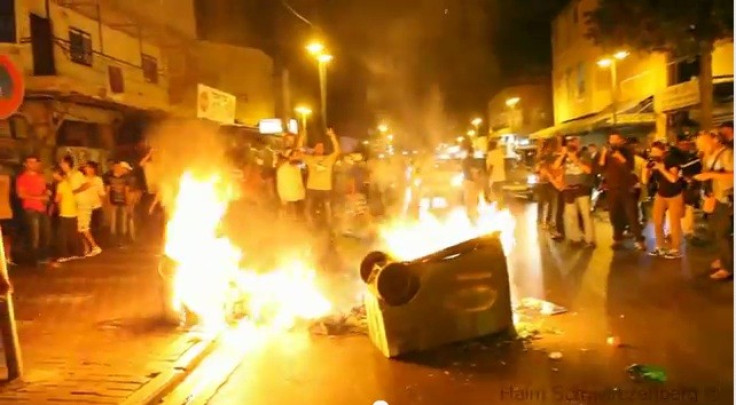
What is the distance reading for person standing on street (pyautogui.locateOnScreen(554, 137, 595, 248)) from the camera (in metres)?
12.3

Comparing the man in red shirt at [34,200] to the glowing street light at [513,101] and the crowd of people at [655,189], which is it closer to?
the crowd of people at [655,189]

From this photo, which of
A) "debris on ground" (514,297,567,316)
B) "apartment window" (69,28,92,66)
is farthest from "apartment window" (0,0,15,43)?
"debris on ground" (514,297,567,316)

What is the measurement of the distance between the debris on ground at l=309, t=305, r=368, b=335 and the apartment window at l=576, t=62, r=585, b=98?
31.1 m

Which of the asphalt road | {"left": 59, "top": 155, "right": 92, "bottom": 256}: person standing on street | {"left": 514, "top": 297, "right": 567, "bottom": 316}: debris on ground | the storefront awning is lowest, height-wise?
the asphalt road

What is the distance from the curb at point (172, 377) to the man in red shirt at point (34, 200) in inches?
255

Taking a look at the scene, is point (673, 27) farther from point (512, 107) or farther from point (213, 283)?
point (512, 107)

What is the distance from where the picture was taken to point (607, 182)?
39.3 ft

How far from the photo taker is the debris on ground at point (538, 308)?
7.56m

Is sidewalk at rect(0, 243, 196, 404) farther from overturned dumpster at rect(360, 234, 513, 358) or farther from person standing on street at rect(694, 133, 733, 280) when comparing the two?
person standing on street at rect(694, 133, 733, 280)

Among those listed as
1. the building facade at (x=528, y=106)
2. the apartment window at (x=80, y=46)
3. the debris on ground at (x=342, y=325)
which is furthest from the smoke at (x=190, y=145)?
the building facade at (x=528, y=106)

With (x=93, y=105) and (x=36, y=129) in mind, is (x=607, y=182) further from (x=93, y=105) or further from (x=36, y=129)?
(x=93, y=105)

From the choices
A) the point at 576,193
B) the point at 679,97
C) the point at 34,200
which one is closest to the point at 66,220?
the point at 34,200

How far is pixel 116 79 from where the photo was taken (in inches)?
859

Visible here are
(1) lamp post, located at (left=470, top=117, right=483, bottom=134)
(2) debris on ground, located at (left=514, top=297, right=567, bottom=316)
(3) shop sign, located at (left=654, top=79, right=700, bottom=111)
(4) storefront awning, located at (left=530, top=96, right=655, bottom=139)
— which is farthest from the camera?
(1) lamp post, located at (left=470, top=117, right=483, bottom=134)
